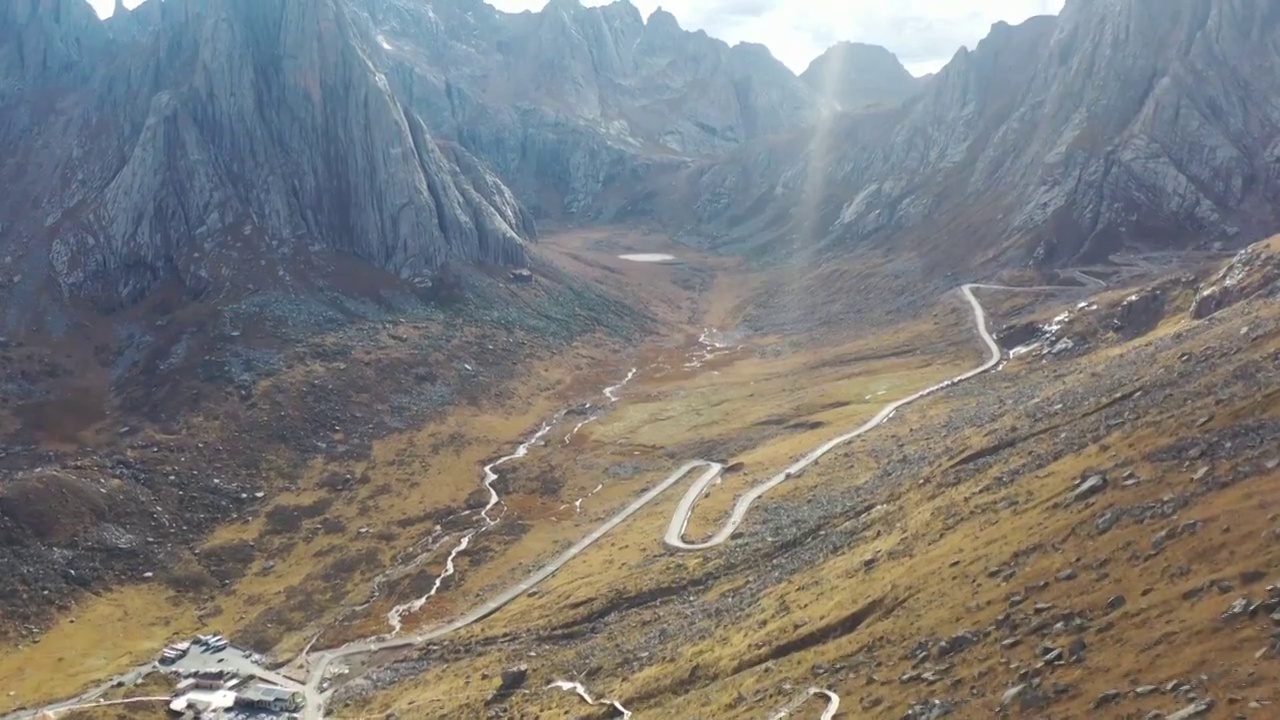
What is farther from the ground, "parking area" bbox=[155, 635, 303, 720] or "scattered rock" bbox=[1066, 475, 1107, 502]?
"parking area" bbox=[155, 635, 303, 720]

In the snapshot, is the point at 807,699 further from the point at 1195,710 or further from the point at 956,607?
the point at 1195,710

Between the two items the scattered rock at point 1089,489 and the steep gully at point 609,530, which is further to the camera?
the steep gully at point 609,530

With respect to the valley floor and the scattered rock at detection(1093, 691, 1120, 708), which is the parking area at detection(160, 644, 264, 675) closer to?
the valley floor

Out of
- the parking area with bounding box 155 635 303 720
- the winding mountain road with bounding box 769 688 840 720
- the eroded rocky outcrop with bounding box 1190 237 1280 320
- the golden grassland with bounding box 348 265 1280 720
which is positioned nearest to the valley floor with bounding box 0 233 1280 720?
the golden grassland with bounding box 348 265 1280 720

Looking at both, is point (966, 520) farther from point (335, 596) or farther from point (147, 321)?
point (147, 321)

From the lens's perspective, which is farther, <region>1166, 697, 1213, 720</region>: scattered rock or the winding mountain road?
the winding mountain road

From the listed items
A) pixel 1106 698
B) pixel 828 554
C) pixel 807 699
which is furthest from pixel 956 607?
pixel 828 554

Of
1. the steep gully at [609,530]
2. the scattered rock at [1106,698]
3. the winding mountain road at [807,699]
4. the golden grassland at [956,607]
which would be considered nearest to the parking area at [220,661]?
the steep gully at [609,530]

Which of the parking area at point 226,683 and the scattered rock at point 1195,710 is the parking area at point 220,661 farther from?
the scattered rock at point 1195,710

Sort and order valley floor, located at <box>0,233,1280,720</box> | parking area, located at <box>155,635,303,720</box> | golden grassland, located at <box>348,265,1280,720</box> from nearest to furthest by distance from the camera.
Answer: golden grassland, located at <box>348,265,1280,720</box> < valley floor, located at <box>0,233,1280,720</box> < parking area, located at <box>155,635,303,720</box>
